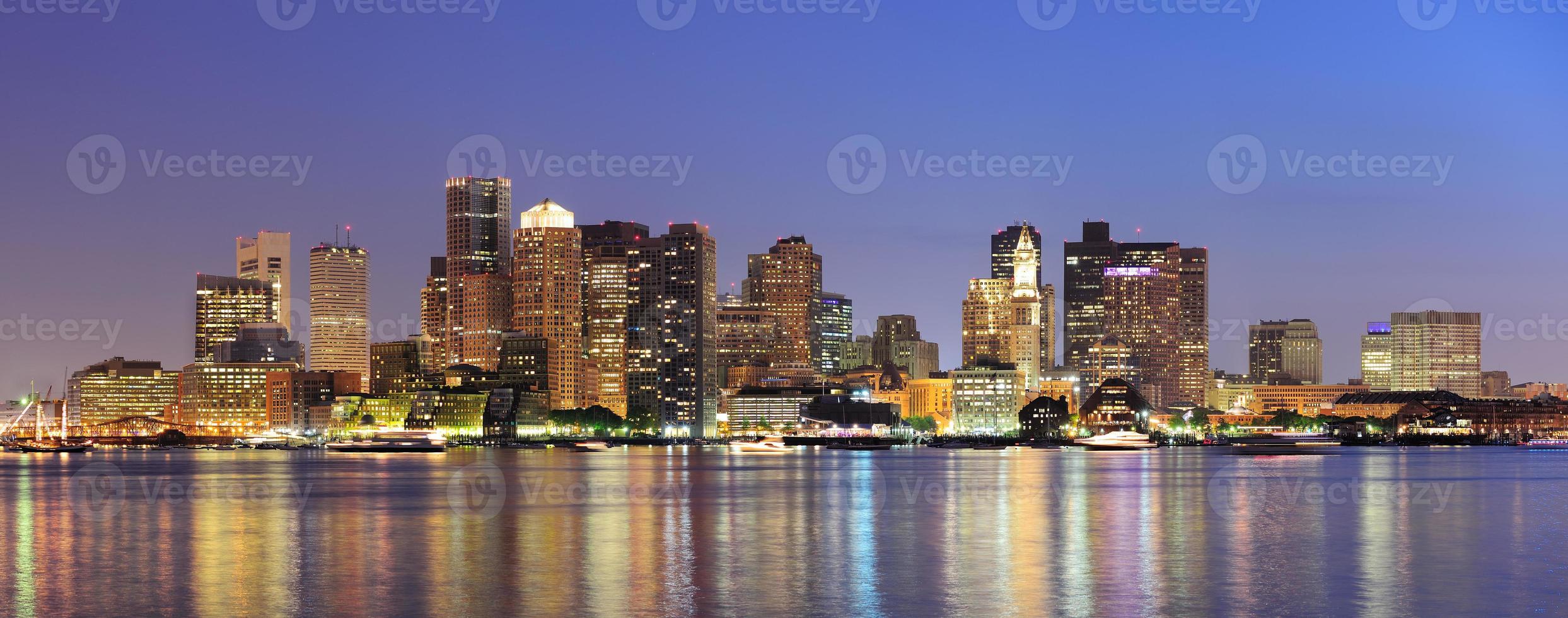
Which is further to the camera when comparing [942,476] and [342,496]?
[942,476]

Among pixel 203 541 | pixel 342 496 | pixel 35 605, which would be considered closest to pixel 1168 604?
pixel 35 605

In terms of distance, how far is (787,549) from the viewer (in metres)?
54.8

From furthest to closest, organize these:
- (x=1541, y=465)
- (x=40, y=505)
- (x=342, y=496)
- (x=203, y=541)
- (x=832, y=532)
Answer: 1. (x=1541, y=465)
2. (x=342, y=496)
3. (x=40, y=505)
4. (x=832, y=532)
5. (x=203, y=541)

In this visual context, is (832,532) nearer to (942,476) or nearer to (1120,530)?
(1120,530)

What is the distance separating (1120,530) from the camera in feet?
202

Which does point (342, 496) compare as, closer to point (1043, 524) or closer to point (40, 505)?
point (40, 505)

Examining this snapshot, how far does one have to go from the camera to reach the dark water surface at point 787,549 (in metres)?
40.5

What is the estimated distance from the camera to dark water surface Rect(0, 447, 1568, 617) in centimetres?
4050

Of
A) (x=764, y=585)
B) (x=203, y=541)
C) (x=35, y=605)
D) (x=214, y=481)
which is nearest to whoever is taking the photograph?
(x=35, y=605)

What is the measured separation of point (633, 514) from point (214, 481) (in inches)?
2168

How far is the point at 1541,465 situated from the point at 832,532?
424 ft

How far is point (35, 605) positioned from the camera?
39.7 metres

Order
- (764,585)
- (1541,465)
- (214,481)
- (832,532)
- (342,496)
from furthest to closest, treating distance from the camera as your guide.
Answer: (1541,465) → (214,481) → (342,496) → (832,532) → (764,585)

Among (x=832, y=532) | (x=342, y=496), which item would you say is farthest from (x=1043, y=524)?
(x=342, y=496)
